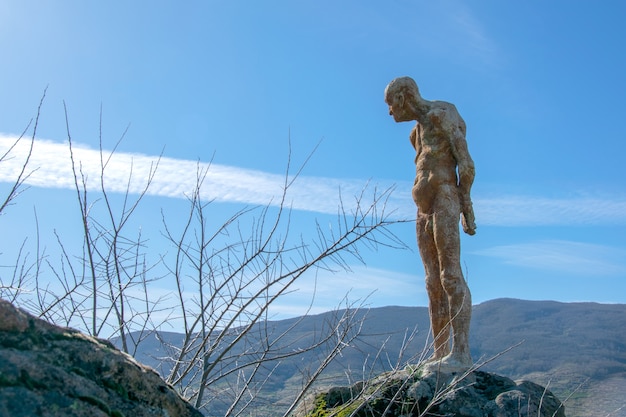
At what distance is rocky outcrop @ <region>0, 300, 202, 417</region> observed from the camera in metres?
1.24

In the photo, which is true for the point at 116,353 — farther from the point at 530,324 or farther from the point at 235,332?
the point at 530,324

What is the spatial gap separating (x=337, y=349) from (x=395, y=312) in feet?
124

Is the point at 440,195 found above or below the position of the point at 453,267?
above

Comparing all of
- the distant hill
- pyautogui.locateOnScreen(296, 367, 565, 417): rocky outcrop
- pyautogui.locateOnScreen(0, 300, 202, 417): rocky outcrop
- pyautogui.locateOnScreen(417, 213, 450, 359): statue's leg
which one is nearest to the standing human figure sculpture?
pyautogui.locateOnScreen(417, 213, 450, 359): statue's leg

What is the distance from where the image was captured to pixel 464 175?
7.09 metres

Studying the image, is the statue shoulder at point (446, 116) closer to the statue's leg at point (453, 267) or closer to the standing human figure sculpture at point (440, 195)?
the standing human figure sculpture at point (440, 195)

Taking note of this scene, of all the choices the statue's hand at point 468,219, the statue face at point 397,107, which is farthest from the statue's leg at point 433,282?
the statue face at point 397,107

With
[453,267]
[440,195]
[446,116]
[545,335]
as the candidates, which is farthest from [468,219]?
[545,335]

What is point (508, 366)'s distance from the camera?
1342 inches

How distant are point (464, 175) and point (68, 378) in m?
6.17

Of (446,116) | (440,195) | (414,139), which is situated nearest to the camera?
(440,195)

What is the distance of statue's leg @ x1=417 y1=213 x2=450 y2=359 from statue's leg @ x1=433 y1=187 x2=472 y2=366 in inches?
6.5

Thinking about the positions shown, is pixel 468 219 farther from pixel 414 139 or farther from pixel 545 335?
pixel 545 335

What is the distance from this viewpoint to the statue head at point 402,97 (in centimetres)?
744
